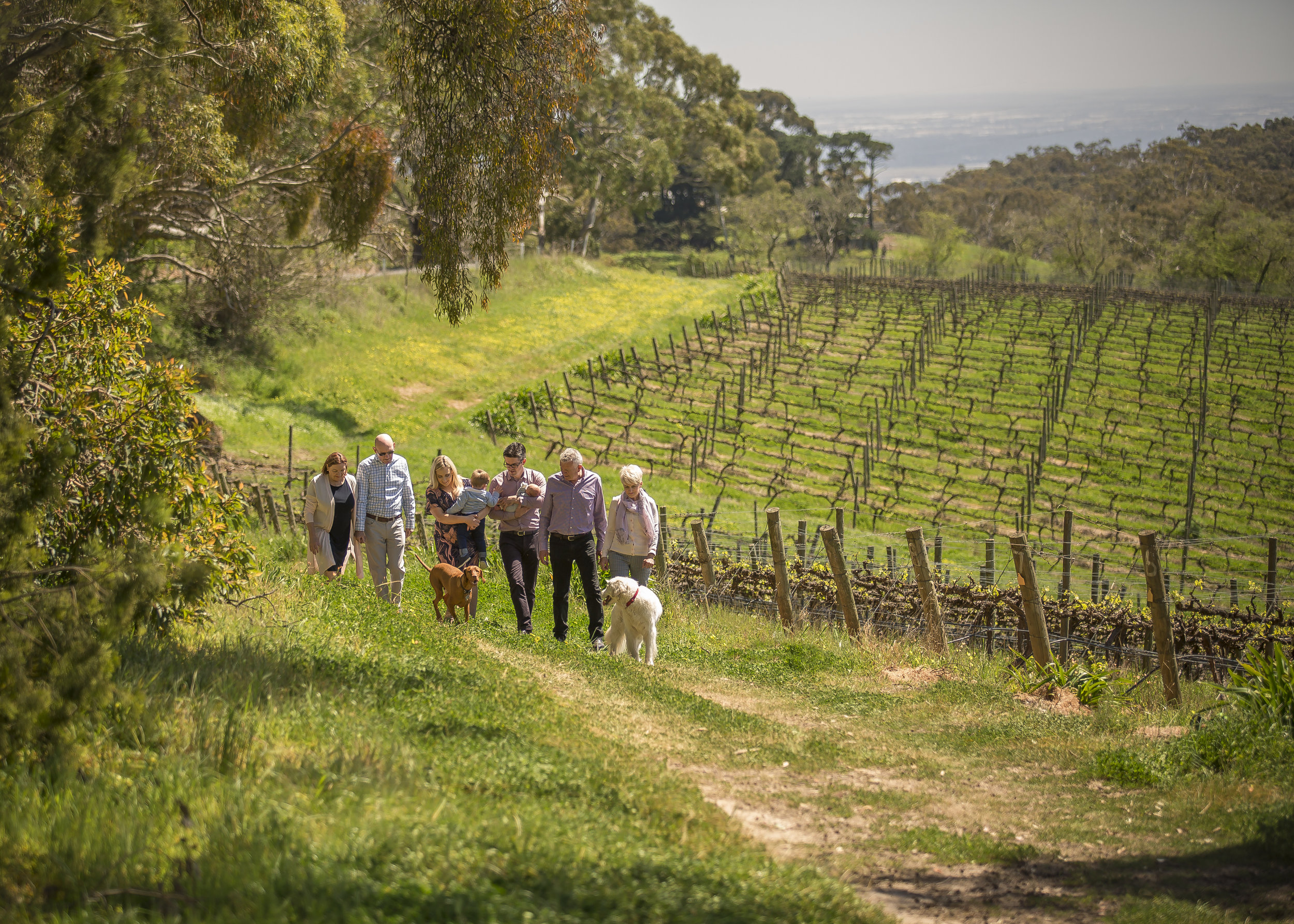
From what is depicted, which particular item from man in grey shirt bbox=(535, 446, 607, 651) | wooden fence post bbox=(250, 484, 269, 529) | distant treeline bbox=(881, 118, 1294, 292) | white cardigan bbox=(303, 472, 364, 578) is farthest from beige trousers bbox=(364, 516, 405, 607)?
distant treeline bbox=(881, 118, 1294, 292)

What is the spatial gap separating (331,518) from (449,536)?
109cm

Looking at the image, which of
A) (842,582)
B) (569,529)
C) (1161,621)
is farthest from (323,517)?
(1161,621)

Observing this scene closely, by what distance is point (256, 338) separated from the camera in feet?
94.1

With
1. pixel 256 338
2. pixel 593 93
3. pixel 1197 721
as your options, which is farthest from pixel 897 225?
pixel 1197 721

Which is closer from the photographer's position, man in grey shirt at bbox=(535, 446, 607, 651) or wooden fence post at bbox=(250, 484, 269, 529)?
man in grey shirt at bbox=(535, 446, 607, 651)

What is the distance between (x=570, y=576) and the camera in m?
8.53

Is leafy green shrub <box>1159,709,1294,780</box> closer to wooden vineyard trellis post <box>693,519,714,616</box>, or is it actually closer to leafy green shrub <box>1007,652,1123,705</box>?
leafy green shrub <box>1007,652,1123,705</box>

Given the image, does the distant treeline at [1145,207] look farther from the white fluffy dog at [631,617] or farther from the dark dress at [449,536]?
the dark dress at [449,536]

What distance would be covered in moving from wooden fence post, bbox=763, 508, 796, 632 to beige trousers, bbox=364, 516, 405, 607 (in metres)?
3.65

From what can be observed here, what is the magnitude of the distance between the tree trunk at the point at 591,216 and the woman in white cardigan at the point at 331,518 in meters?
44.2

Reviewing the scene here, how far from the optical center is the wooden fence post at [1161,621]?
7535 millimetres

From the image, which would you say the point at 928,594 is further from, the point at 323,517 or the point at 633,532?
the point at 323,517

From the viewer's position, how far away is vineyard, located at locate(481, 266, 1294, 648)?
2305 centimetres

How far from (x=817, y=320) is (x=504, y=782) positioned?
39.7m
